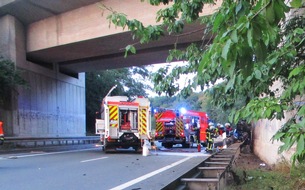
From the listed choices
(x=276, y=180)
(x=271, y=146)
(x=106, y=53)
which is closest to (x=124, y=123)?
(x=106, y=53)

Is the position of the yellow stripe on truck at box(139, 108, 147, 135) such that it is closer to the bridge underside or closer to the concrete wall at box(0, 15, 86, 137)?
the bridge underside

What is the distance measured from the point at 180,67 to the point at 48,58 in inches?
841

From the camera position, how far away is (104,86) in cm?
4478

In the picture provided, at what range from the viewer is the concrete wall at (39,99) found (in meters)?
23.3

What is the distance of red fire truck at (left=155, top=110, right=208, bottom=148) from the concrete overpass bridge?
13.5ft

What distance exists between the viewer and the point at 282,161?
382 inches

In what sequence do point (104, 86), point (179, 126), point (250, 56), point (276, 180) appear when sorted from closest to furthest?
point (250, 56) < point (276, 180) < point (179, 126) < point (104, 86)

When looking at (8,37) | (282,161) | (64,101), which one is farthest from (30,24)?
(282,161)

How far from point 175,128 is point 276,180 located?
692 inches

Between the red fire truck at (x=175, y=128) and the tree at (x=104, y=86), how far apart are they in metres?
17.9

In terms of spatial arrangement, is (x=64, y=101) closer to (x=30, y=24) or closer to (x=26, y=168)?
(x=30, y=24)

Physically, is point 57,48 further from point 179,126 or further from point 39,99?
point 179,126

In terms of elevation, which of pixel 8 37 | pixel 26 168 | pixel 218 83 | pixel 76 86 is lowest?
pixel 26 168

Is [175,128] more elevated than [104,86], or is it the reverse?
[104,86]
